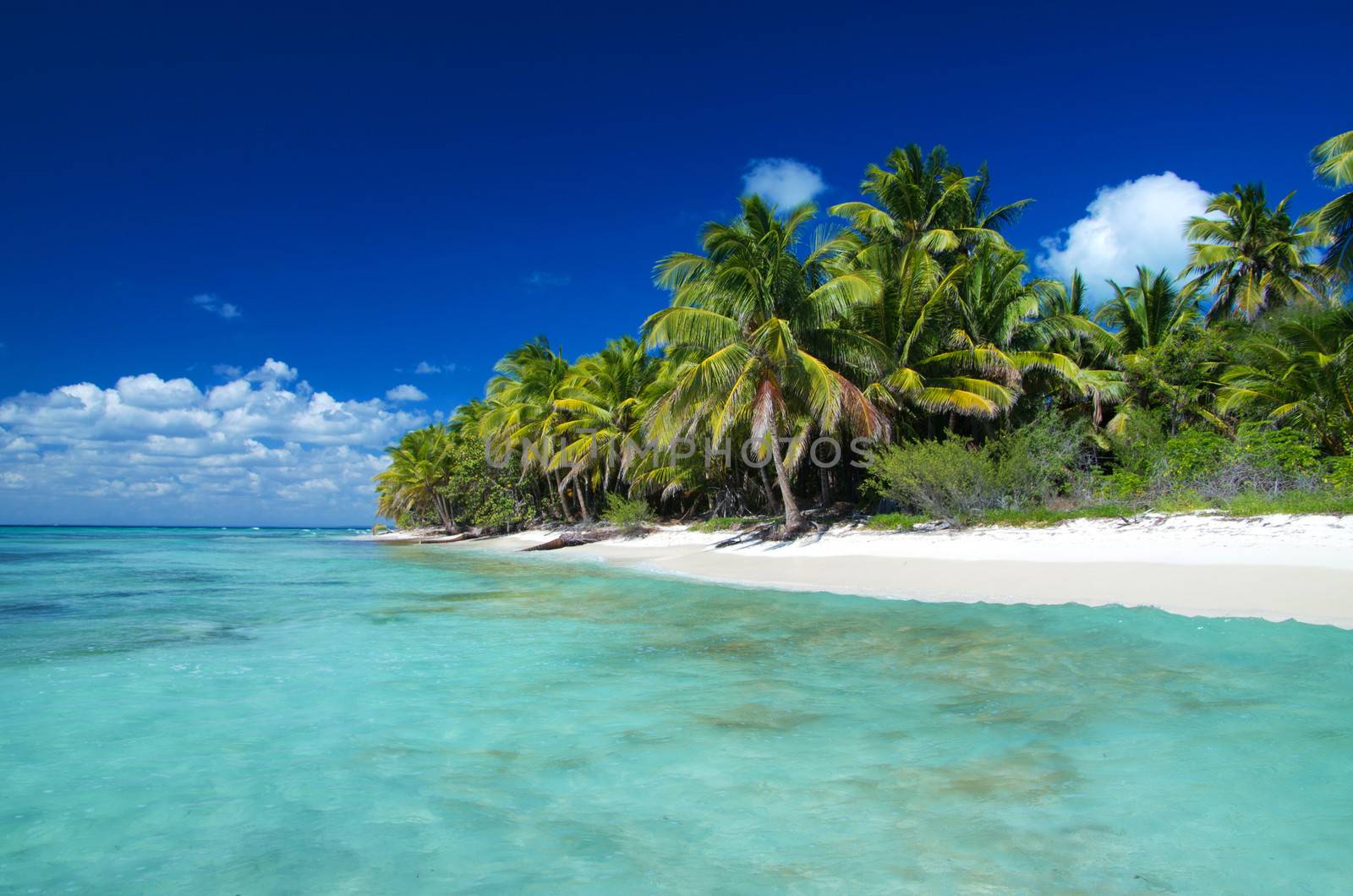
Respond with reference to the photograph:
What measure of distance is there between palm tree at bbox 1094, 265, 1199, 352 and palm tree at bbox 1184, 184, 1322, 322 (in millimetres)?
855

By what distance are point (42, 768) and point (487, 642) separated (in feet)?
13.0

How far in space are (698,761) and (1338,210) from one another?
68.7 ft

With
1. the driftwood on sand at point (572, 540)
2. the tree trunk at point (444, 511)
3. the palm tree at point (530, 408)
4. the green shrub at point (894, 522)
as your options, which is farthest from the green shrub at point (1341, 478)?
the tree trunk at point (444, 511)

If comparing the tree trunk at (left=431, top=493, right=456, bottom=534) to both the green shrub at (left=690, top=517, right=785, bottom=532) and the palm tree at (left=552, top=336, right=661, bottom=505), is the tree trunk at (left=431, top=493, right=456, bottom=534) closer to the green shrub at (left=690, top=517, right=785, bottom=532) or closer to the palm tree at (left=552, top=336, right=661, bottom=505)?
the palm tree at (left=552, top=336, right=661, bottom=505)

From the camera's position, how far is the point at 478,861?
2854mm

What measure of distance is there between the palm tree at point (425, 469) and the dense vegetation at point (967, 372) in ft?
72.1

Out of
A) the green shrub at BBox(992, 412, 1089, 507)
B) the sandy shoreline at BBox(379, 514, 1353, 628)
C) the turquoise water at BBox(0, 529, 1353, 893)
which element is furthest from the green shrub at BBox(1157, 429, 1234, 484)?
the turquoise water at BBox(0, 529, 1353, 893)

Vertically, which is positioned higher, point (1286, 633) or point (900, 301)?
point (900, 301)

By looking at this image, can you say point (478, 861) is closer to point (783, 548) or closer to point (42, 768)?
point (42, 768)

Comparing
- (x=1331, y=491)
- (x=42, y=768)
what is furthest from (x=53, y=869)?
(x=1331, y=491)

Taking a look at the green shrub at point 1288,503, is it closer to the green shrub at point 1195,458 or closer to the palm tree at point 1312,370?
the green shrub at point 1195,458

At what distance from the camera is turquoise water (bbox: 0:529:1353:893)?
2758 mm

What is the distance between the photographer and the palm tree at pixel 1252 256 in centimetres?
2280

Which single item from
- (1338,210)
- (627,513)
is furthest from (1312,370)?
(627,513)
